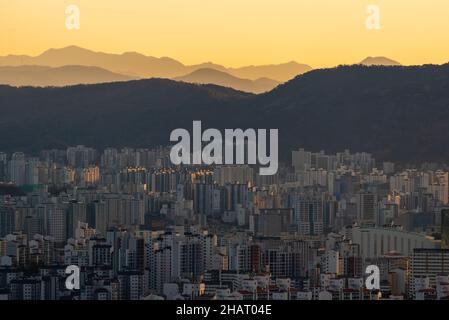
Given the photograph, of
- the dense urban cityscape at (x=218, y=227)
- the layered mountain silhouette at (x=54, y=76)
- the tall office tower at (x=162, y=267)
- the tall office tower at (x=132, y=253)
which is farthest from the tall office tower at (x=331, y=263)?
the layered mountain silhouette at (x=54, y=76)

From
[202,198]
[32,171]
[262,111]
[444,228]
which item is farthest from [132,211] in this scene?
[444,228]

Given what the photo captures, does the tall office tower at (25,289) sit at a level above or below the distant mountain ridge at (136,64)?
below

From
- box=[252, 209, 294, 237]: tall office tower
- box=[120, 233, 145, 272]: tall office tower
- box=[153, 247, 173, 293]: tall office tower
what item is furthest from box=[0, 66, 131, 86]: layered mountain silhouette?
box=[153, 247, 173, 293]: tall office tower

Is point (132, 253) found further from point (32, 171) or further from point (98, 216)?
point (32, 171)

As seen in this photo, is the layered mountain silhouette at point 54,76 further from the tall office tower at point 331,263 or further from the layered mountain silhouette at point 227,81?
the tall office tower at point 331,263

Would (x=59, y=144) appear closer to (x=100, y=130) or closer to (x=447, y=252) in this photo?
(x=100, y=130)

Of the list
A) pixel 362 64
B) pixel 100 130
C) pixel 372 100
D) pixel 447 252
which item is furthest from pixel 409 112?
pixel 447 252

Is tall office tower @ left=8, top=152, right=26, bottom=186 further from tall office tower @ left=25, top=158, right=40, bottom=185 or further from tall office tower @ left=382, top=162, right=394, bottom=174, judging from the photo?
tall office tower @ left=382, top=162, right=394, bottom=174
